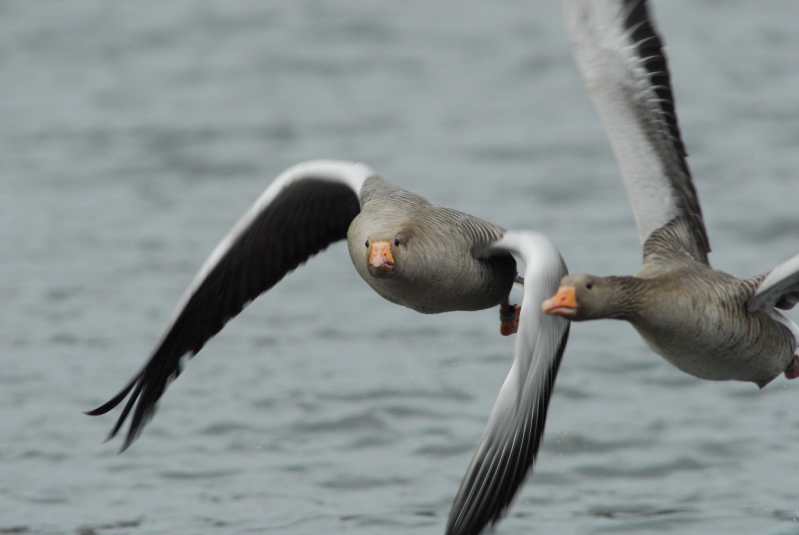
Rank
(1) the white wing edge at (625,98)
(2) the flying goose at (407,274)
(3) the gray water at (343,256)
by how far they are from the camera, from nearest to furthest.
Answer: (2) the flying goose at (407,274), (1) the white wing edge at (625,98), (3) the gray water at (343,256)

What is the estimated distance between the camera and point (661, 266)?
805 centimetres

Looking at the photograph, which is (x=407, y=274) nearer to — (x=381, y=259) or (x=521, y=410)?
(x=381, y=259)

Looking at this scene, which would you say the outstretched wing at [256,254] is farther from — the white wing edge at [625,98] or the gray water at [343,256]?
the white wing edge at [625,98]

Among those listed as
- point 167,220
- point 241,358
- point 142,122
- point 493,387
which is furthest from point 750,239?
point 142,122

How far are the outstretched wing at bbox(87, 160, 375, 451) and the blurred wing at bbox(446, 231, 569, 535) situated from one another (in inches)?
72.9

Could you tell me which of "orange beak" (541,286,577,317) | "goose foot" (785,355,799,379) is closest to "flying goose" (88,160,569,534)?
"orange beak" (541,286,577,317)

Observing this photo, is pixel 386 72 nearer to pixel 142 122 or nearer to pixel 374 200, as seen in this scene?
pixel 142 122

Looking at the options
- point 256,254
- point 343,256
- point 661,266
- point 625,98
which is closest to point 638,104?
point 625,98

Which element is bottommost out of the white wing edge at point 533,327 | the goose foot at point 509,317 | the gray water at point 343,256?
the gray water at point 343,256

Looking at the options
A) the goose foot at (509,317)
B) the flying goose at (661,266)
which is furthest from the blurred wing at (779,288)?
the goose foot at (509,317)

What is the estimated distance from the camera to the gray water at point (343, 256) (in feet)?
32.2

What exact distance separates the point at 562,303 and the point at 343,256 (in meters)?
9.24

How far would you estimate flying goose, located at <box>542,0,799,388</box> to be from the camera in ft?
24.1

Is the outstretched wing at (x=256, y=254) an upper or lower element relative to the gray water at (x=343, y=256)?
upper
